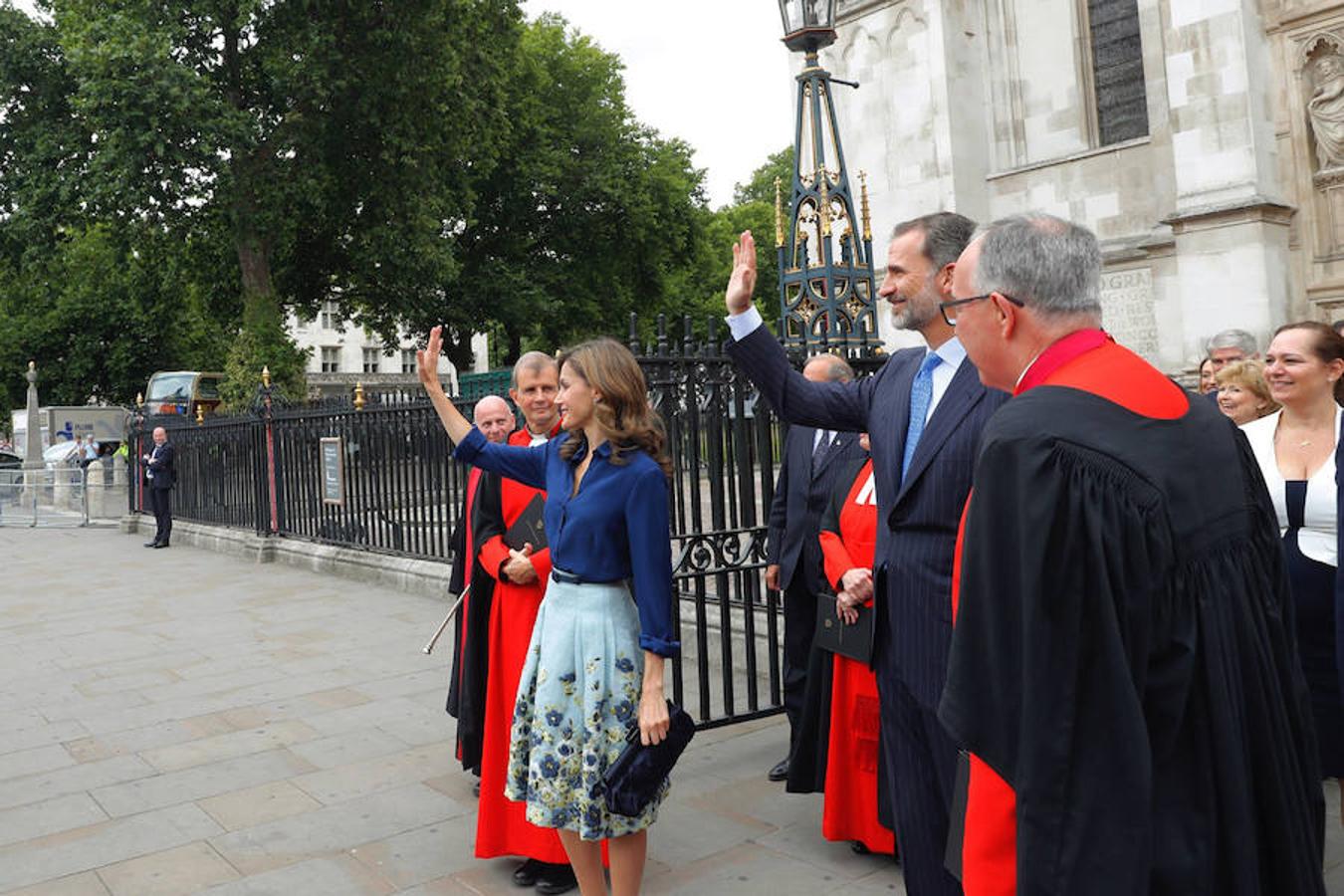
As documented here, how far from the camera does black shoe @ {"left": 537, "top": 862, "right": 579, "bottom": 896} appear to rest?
146 inches

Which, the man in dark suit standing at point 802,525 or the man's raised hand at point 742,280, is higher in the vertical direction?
the man's raised hand at point 742,280

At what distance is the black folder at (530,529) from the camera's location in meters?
4.05

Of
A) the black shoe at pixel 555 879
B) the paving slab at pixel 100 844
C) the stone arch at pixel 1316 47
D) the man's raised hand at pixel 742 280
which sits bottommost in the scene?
the black shoe at pixel 555 879

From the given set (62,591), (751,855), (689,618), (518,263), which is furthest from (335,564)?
(518,263)

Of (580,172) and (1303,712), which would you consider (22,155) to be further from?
(1303,712)

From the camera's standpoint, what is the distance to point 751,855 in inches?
157

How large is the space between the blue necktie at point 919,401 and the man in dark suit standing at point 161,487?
15541mm

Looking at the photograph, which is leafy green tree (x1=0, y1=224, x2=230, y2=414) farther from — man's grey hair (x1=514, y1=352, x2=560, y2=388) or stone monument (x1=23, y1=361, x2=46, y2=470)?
man's grey hair (x1=514, y1=352, x2=560, y2=388)

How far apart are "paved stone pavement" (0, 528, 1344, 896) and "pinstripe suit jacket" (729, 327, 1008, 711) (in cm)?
126

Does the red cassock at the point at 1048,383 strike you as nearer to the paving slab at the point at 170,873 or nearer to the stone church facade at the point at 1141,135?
the paving slab at the point at 170,873

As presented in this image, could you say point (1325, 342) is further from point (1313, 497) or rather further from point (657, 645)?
point (657, 645)

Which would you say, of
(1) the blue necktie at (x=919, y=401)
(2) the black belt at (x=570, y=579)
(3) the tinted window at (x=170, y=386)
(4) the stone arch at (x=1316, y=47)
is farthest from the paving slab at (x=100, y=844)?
(3) the tinted window at (x=170, y=386)

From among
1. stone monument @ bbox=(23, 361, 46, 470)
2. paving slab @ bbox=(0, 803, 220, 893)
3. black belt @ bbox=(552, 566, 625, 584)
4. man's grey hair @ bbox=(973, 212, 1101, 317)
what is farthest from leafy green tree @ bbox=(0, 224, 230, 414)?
man's grey hair @ bbox=(973, 212, 1101, 317)

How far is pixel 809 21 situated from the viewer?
5977 mm
